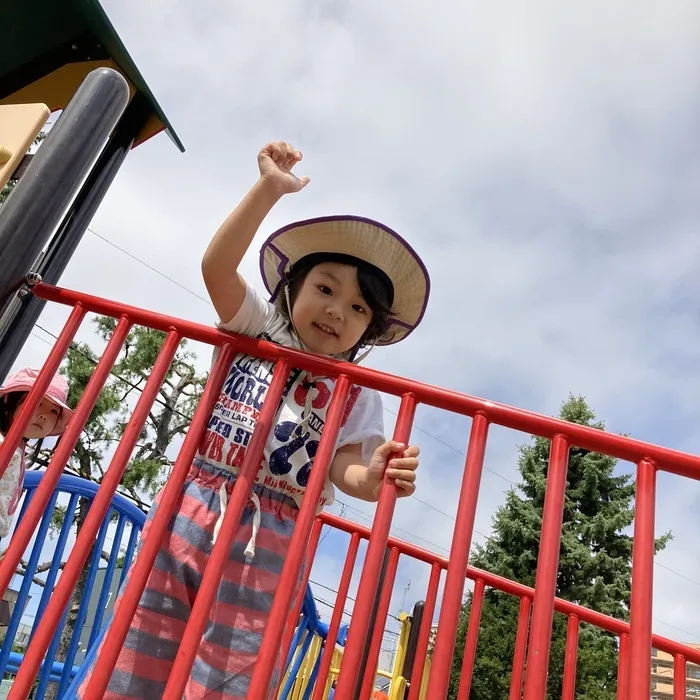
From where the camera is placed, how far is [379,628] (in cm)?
185

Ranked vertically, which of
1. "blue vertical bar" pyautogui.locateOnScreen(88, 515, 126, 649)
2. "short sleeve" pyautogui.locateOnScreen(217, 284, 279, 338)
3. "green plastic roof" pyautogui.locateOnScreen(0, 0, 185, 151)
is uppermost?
"green plastic roof" pyautogui.locateOnScreen(0, 0, 185, 151)

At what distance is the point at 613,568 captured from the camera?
15273 mm

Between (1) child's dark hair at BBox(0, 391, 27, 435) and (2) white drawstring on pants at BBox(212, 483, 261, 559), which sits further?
(1) child's dark hair at BBox(0, 391, 27, 435)

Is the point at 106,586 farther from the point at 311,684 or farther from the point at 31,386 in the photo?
the point at 311,684

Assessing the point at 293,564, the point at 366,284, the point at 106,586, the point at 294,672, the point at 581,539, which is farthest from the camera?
the point at 581,539

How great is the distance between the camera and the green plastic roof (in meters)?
1.99

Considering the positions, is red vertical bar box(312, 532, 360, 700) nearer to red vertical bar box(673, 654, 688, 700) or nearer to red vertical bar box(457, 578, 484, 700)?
red vertical bar box(457, 578, 484, 700)

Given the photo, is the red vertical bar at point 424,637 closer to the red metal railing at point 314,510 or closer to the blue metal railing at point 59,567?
the red metal railing at point 314,510

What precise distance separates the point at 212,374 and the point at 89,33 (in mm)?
1512

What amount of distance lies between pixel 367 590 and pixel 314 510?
176mm

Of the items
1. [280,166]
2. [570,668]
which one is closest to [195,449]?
[280,166]

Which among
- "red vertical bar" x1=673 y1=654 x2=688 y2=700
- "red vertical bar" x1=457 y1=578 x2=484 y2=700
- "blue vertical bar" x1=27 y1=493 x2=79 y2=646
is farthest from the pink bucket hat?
"red vertical bar" x1=673 y1=654 x2=688 y2=700

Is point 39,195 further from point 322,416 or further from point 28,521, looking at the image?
point 322,416

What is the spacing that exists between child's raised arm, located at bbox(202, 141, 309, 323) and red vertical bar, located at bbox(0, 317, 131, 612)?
0.23m
